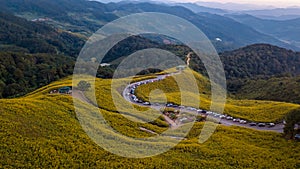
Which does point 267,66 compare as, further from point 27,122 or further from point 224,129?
point 27,122

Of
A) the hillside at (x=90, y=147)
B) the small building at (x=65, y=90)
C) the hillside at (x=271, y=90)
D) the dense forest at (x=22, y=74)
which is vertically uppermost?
the hillside at (x=90, y=147)

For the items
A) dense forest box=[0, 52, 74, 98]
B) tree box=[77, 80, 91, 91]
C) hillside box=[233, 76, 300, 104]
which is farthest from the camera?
hillside box=[233, 76, 300, 104]

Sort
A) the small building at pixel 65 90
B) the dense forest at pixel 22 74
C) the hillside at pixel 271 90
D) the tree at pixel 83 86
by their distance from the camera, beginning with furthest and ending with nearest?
the hillside at pixel 271 90, the dense forest at pixel 22 74, the tree at pixel 83 86, the small building at pixel 65 90

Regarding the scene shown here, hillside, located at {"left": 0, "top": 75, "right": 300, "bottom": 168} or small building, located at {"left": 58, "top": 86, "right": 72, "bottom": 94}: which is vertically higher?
hillside, located at {"left": 0, "top": 75, "right": 300, "bottom": 168}

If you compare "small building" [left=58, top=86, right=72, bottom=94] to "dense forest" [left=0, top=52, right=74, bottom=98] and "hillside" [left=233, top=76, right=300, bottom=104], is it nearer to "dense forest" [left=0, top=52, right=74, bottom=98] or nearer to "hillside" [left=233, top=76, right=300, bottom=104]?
"dense forest" [left=0, top=52, right=74, bottom=98]

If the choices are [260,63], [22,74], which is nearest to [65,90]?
[22,74]

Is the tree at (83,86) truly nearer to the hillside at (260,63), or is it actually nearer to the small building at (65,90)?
the small building at (65,90)

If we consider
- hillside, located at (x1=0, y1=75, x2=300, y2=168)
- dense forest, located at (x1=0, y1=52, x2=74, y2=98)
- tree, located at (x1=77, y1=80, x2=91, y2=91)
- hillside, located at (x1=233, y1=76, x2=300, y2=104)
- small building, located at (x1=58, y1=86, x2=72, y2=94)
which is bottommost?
dense forest, located at (x1=0, y1=52, x2=74, y2=98)

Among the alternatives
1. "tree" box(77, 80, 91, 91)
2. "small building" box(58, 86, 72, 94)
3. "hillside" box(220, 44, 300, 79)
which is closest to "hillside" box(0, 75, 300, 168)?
"small building" box(58, 86, 72, 94)

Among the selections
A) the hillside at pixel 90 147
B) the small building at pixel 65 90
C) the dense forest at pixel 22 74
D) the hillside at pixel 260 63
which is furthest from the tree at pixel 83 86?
the hillside at pixel 260 63
